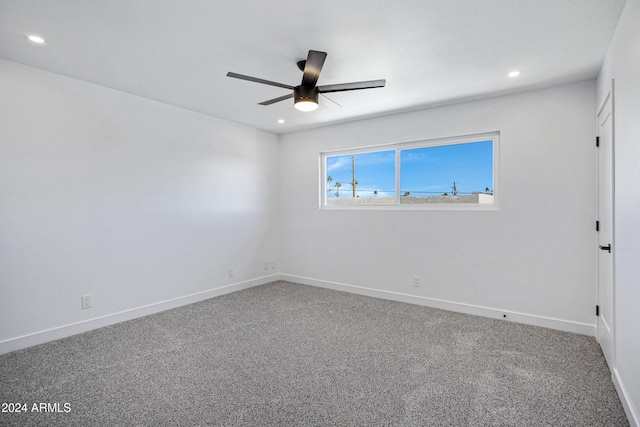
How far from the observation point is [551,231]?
9.97 feet

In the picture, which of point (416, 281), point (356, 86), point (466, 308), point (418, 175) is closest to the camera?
point (356, 86)

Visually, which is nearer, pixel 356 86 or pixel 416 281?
pixel 356 86

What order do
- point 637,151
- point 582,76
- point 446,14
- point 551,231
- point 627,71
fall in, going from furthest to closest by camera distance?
point 551,231, point 582,76, point 446,14, point 627,71, point 637,151

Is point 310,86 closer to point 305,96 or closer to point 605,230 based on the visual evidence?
point 305,96

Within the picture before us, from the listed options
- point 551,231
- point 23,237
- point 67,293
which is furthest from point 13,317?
point 551,231

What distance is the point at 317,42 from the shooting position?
2.23 meters

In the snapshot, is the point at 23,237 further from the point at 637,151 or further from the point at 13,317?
the point at 637,151

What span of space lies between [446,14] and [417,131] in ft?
6.50

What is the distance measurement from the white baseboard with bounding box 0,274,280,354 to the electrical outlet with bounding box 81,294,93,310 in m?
0.14

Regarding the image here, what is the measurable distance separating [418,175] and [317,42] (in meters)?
2.33

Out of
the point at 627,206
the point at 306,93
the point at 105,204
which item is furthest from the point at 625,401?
the point at 105,204

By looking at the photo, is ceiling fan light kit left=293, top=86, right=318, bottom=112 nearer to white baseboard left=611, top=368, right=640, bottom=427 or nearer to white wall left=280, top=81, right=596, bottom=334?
white wall left=280, top=81, right=596, bottom=334

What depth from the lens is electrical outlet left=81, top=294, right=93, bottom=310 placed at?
9.74ft

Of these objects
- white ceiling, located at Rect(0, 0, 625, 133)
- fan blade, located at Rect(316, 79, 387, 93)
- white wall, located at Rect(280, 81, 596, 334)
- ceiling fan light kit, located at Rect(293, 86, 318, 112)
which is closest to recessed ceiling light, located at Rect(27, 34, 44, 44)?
white ceiling, located at Rect(0, 0, 625, 133)
